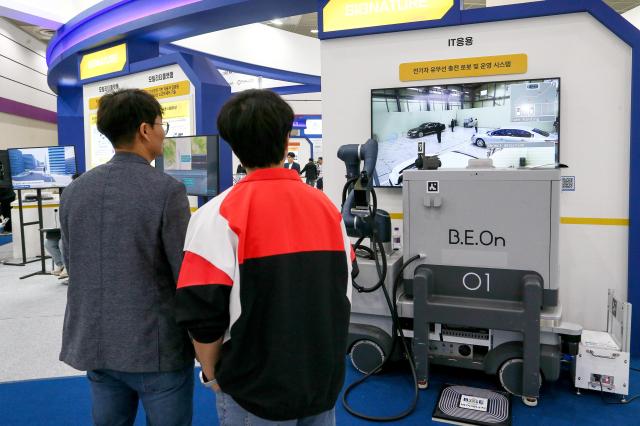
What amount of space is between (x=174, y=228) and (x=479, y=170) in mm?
1755

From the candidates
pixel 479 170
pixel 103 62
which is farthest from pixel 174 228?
pixel 103 62

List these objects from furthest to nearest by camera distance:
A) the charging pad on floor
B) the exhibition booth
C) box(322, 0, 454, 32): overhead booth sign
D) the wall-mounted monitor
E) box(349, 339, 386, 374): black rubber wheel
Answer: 1. the wall-mounted monitor
2. box(322, 0, 454, 32): overhead booth sign
3. box(349, 339, 386, 374): black rubber wheel
4. the exhibition booth
5. the charging pad on floor

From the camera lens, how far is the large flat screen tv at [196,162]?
3.65 meters

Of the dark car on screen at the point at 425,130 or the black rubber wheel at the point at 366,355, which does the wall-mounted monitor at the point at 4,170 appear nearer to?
the dark car on screen at the point at 425,130

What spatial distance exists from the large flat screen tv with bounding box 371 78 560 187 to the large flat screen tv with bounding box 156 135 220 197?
1262mm

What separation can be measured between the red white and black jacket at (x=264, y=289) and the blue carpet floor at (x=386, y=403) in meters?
1.53

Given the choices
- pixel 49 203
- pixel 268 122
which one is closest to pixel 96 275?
pixel 268 122

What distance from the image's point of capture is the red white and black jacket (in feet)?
3.38

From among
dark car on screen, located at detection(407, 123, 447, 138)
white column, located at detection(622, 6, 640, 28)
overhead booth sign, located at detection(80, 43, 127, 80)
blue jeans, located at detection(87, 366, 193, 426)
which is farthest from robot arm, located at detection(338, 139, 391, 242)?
white column, located at detection(622, 6, 640, 28)

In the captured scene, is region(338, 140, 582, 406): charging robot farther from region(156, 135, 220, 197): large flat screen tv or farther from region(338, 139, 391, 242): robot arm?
region(156, 135, 220, 197): large flat screen tv

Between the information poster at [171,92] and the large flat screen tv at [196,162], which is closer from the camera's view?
the large flat screen tv at [196,162]

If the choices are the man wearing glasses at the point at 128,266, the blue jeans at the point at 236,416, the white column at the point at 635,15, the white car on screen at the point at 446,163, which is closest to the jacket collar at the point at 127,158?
the man wearing glasses at the point at 128,266

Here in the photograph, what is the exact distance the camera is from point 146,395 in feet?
4.46

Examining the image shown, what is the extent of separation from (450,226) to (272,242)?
70.3 inches
